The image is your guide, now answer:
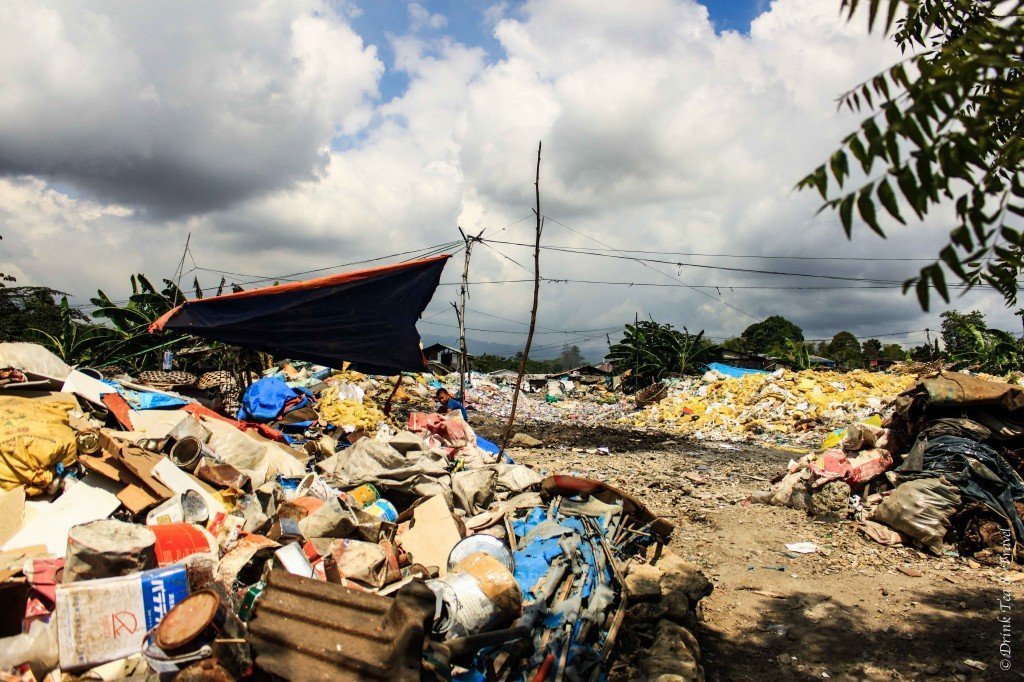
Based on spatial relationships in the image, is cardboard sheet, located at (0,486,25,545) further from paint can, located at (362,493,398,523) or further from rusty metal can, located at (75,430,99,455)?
paint can, located at (362,493,398,523)

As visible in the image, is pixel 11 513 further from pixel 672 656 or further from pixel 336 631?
pixel 672 656

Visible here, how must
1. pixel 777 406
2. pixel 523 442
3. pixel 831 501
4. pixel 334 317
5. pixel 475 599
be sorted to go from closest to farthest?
pixel 475 599
pixel 831 501
pixel 334 317
pixel 523 442
pixel 777 406

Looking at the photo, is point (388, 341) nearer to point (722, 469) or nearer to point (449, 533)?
point (449, 533)

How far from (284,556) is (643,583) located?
233cm

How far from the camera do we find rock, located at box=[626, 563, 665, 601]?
12.9 ft

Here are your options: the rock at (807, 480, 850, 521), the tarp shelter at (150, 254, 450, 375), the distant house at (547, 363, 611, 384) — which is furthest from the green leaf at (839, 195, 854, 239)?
the distant house at (547, 363, 611, 384)

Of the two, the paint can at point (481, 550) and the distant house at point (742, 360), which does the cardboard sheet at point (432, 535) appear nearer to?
the paint can at point (481, 550)

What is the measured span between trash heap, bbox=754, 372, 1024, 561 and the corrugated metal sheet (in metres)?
5.38

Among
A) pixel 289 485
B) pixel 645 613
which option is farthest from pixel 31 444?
pixel 645 613

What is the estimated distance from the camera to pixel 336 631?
2303 mm

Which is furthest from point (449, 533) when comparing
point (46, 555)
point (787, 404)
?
point (787, 404)

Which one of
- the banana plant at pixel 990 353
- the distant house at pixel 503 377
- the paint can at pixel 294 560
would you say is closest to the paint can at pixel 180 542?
the paint can at pixel 294 560

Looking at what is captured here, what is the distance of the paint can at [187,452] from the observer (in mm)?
4801

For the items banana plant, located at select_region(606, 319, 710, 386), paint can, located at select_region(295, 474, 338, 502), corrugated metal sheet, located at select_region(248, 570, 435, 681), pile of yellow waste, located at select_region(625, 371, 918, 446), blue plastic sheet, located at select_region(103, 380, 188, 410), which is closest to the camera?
corrugated metal sheet, located at select_region(248, 570, 435, 681)
